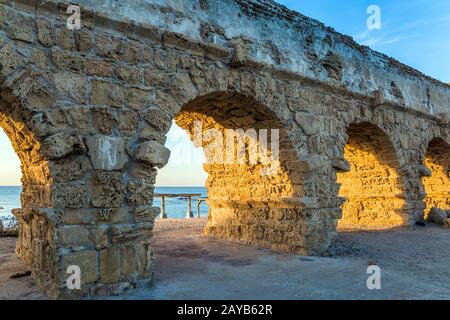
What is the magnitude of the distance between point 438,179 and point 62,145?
996 centimetres

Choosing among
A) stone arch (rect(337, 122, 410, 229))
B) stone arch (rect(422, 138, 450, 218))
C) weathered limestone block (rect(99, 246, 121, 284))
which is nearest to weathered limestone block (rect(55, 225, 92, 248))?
weathered limestone block (rect(99, 246, 121, 284))

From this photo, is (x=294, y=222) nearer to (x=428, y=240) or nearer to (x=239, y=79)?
(x=239, y=79)

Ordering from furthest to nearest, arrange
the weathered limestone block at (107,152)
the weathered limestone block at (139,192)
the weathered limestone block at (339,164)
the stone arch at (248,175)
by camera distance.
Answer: the weathered limestone block at (339,164), the stone arch at (248,175), the weathered limestone block at (139,192), the weathered limestone block at (107,152)

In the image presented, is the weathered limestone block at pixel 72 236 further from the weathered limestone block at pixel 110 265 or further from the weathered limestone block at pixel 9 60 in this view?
the weathered limestone block at pixel 9 60

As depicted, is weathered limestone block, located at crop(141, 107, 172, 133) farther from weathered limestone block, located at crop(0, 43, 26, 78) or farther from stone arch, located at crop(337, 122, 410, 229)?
stone arch, located at crop(337, 122, 410, 229)

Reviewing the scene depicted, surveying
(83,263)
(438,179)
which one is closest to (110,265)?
(83,263)

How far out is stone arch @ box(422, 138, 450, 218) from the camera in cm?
982

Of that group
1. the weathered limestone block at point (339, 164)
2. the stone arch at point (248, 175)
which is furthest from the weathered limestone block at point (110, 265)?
the weathered limestone block at point (339, 164)

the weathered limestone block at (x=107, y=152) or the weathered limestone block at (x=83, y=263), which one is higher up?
the weathered limestone block at (x=107, y=152)

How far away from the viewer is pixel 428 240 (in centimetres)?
651

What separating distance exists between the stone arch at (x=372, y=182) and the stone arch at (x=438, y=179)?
7.13 feet

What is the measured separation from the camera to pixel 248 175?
238 inches

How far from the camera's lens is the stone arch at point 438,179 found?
32.2 ft
